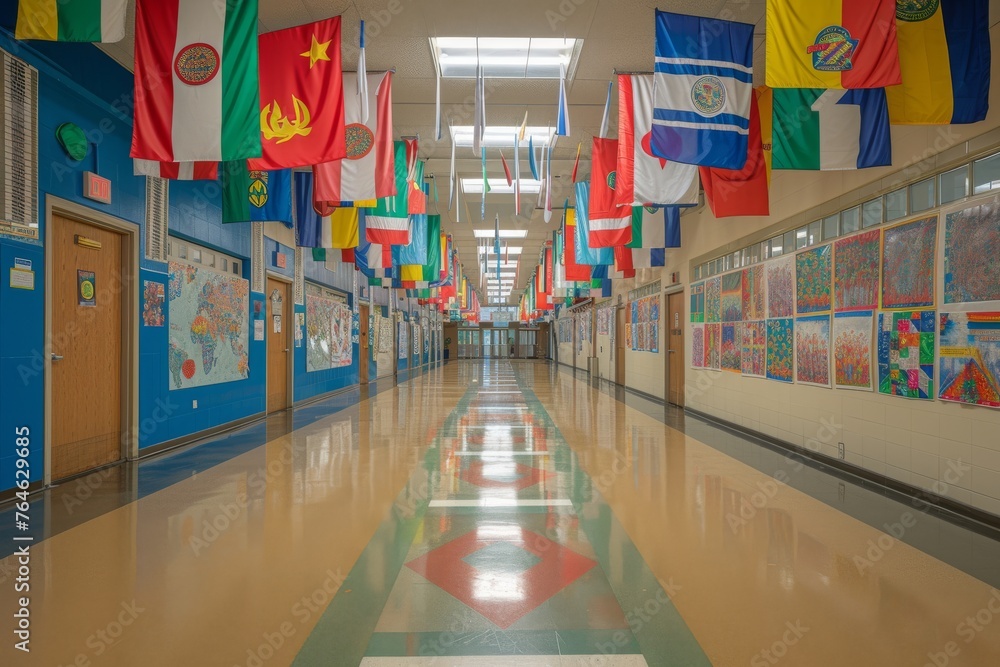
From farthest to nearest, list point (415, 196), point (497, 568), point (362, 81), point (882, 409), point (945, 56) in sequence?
point (415, 196) → point (362, 81) → point (882, 409) → point (945, 56) → point (497, 568)

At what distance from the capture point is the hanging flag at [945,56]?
11.8 ft

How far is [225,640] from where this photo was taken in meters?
2.18

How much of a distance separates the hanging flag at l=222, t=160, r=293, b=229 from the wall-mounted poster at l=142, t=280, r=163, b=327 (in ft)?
3.31

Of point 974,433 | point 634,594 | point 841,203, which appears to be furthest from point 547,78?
point 634,594

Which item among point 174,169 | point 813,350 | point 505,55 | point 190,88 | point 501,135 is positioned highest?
point 505,55

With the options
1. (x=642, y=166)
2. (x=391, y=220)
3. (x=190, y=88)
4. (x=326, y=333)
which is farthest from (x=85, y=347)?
(x=326, y=333)

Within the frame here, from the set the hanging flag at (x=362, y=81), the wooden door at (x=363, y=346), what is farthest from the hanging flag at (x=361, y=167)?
the wooden door at (x=363, y=346)

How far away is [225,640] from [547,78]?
6060mm

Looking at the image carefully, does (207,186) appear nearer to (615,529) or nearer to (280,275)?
(280,275)

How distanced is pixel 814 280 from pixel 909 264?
1336mm

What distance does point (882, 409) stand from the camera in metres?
4.68

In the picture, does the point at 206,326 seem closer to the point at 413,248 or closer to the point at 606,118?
the point at 413,248

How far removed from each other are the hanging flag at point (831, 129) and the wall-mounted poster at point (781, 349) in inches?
90.5

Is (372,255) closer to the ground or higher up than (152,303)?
higher up
